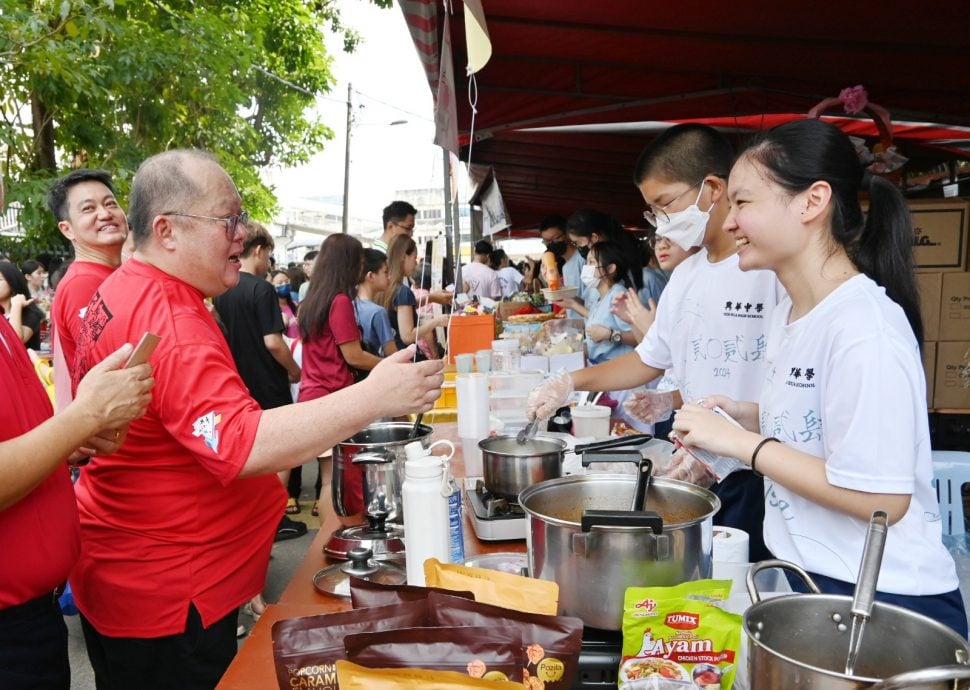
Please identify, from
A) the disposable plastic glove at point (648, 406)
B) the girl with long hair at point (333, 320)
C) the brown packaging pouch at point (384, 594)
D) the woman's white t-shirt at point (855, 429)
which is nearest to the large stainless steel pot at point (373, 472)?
the brown packaging pouch at point (384, 594)

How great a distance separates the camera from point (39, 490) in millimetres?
1831

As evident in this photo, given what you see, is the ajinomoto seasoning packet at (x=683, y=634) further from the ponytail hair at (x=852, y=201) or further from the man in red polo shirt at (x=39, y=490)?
the man in red polo shirt at (x=39, y=490)

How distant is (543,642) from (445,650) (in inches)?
5.7

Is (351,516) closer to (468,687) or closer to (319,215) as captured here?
(468,687)

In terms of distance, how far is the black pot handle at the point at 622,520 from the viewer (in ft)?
3.81

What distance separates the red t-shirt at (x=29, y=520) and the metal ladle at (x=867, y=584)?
1787mm

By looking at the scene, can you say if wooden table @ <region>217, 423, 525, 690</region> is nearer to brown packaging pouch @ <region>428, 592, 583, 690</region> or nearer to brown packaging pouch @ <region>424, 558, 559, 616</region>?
brown packaging pouch @ <region>424, 558, 559, 616</region>

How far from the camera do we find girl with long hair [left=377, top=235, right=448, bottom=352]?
5980 millimetres

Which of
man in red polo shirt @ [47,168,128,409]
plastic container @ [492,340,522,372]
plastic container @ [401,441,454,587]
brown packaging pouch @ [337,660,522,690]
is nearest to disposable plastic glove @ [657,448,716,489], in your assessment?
plastic container @ [401,441,454,587]

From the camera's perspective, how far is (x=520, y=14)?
410 cm

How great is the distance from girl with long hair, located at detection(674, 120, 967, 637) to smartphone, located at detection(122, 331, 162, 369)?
120 cm

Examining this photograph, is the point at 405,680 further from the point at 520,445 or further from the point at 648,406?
the point at 648,406

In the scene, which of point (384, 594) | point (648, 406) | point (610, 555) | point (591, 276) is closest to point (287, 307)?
point (591, 276)

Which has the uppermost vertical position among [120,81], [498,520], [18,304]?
[120,81]
